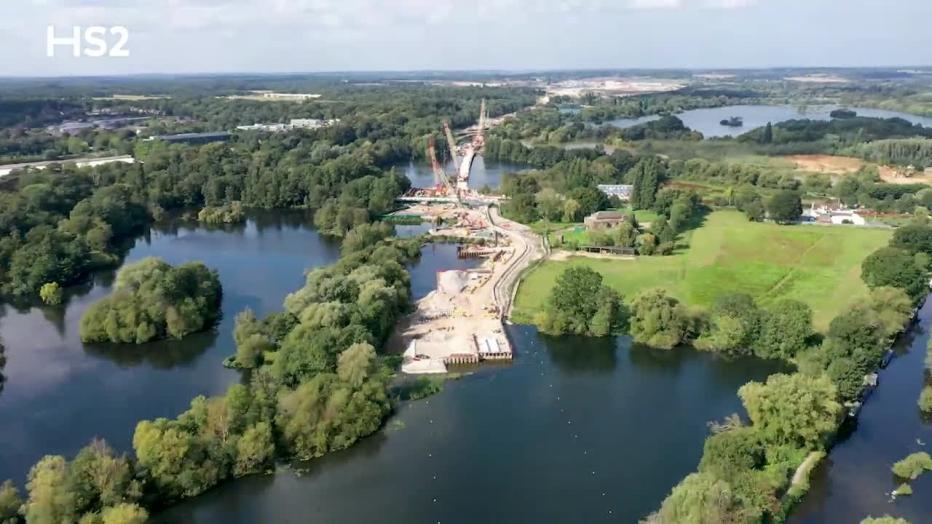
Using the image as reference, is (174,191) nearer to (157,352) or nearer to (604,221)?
(157,352)

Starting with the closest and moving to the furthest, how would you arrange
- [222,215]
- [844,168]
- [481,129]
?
[222,215], [844,168], [481,129]

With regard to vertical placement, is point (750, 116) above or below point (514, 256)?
above

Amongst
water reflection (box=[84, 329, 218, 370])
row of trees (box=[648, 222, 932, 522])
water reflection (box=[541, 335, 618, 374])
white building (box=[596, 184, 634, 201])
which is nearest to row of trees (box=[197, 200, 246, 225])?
water reflection (box=[84, 329, 218, 370])

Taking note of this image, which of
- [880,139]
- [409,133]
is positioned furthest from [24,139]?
[880,139]

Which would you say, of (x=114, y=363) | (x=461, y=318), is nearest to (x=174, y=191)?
(x=114, y=363)

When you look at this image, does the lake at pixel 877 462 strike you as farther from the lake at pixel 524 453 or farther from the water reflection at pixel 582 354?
the water reflection at pixel 582 354

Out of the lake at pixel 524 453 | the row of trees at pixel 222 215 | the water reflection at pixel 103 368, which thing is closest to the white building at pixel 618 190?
the water reflection at pixel 103 368

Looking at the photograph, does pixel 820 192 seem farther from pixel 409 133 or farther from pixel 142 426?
pixel 142 426
